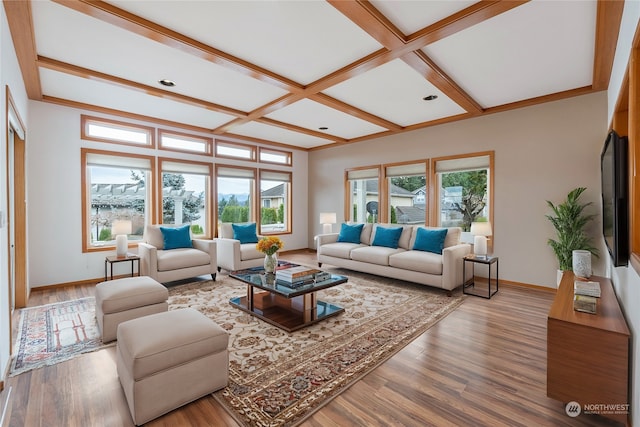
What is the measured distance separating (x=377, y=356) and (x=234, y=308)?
1.80 meters

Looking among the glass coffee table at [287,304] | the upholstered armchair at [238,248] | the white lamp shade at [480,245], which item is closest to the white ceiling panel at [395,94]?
the white lamp shade at [480,245]

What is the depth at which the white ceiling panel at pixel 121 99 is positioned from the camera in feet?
12.1

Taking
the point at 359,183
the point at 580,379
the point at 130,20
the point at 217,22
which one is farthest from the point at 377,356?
the point at 359,183

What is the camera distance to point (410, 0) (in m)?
2.23

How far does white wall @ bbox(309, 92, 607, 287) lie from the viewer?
12.7 feet

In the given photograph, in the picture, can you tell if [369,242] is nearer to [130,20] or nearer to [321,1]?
[321,1]

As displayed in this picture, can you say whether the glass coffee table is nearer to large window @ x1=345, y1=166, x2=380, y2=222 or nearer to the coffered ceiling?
the coffered ceiling

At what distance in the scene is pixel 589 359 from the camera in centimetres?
171

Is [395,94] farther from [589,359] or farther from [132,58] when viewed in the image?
[589,359]

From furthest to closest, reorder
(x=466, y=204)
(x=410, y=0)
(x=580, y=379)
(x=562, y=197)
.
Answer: (x=466, y=204) → (x=562, y=197) → (x=410, y=0) → (x=580, y=379)

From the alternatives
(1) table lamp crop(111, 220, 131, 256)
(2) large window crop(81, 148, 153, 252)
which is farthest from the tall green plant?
(2) large window crop(81, 148, 153, 252)

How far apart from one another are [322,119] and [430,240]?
2771mm

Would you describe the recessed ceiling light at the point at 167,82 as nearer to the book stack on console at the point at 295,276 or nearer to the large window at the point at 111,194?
the large window at the point at 111,194

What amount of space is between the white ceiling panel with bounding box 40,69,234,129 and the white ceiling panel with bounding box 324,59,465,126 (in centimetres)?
229
